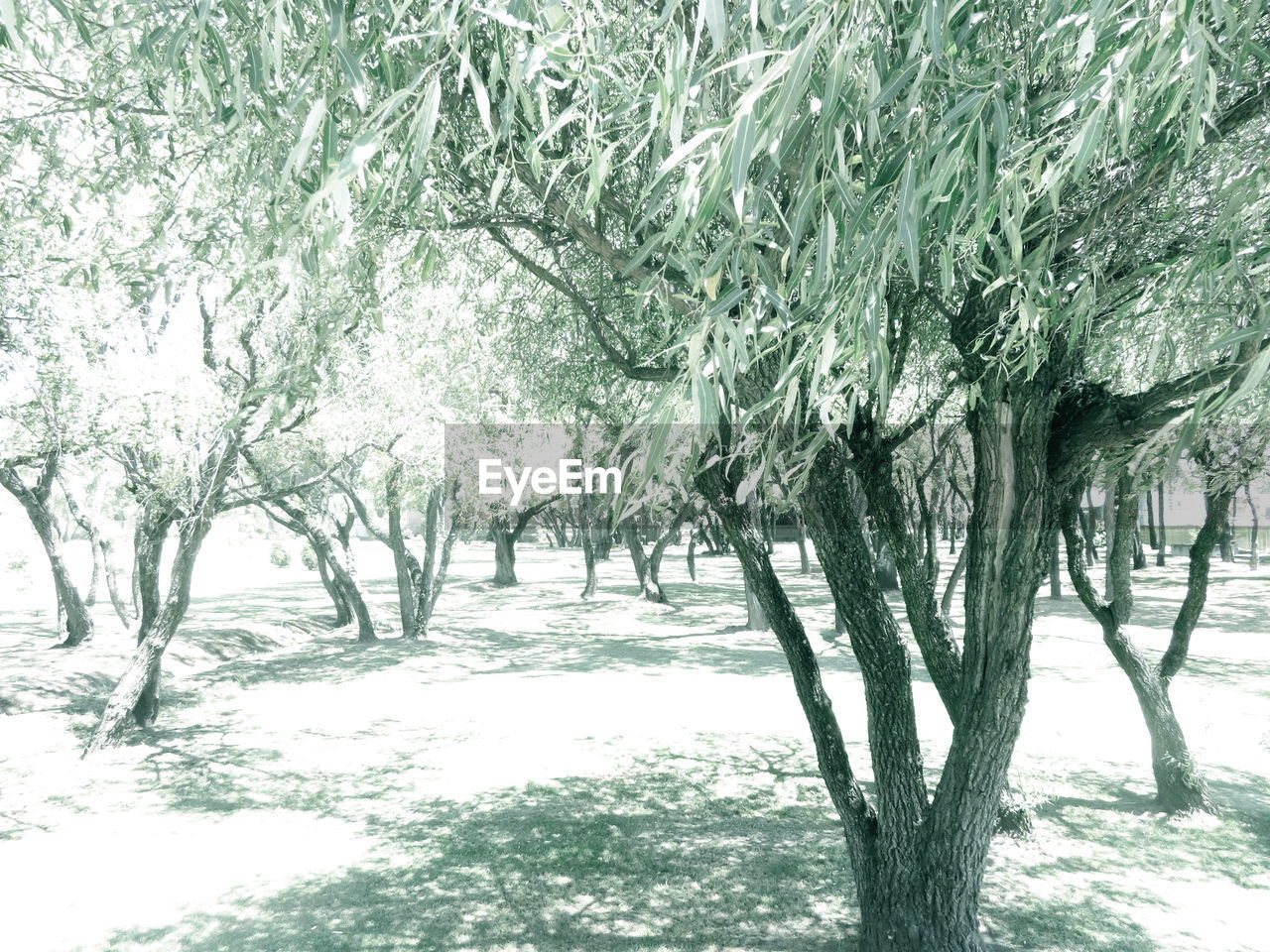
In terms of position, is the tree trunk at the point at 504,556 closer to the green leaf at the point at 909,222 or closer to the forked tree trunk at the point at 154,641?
the forked tree trunk at the point at 154,641

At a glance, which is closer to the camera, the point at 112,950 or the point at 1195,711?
the point at 112,950

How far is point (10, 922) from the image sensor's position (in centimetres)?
604

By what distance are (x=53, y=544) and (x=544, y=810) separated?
11.5 metres

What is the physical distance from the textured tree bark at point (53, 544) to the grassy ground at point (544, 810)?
426 mm

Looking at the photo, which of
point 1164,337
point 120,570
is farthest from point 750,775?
point 120,570

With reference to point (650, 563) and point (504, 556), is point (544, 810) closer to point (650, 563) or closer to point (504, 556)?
point (650, 563)

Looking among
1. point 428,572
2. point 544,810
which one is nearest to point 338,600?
point 428,572

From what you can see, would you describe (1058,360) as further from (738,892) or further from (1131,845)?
(1131,845)

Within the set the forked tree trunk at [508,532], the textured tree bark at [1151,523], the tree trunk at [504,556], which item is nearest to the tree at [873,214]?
the forked tree trunk at [508,532]

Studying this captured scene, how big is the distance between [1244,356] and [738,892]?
183 inches

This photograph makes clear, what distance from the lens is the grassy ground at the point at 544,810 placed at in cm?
592

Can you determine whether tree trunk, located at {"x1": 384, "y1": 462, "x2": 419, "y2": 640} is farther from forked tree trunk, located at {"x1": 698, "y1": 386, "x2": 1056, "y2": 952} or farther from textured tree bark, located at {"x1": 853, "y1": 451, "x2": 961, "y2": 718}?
forked tree trunk, located at {"x1": 698, "y1": 386, "x2": 1056, "y2": 952}

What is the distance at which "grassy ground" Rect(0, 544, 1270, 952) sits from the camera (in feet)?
19.4

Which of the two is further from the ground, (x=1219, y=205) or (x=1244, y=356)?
(x=1219, y=205)
